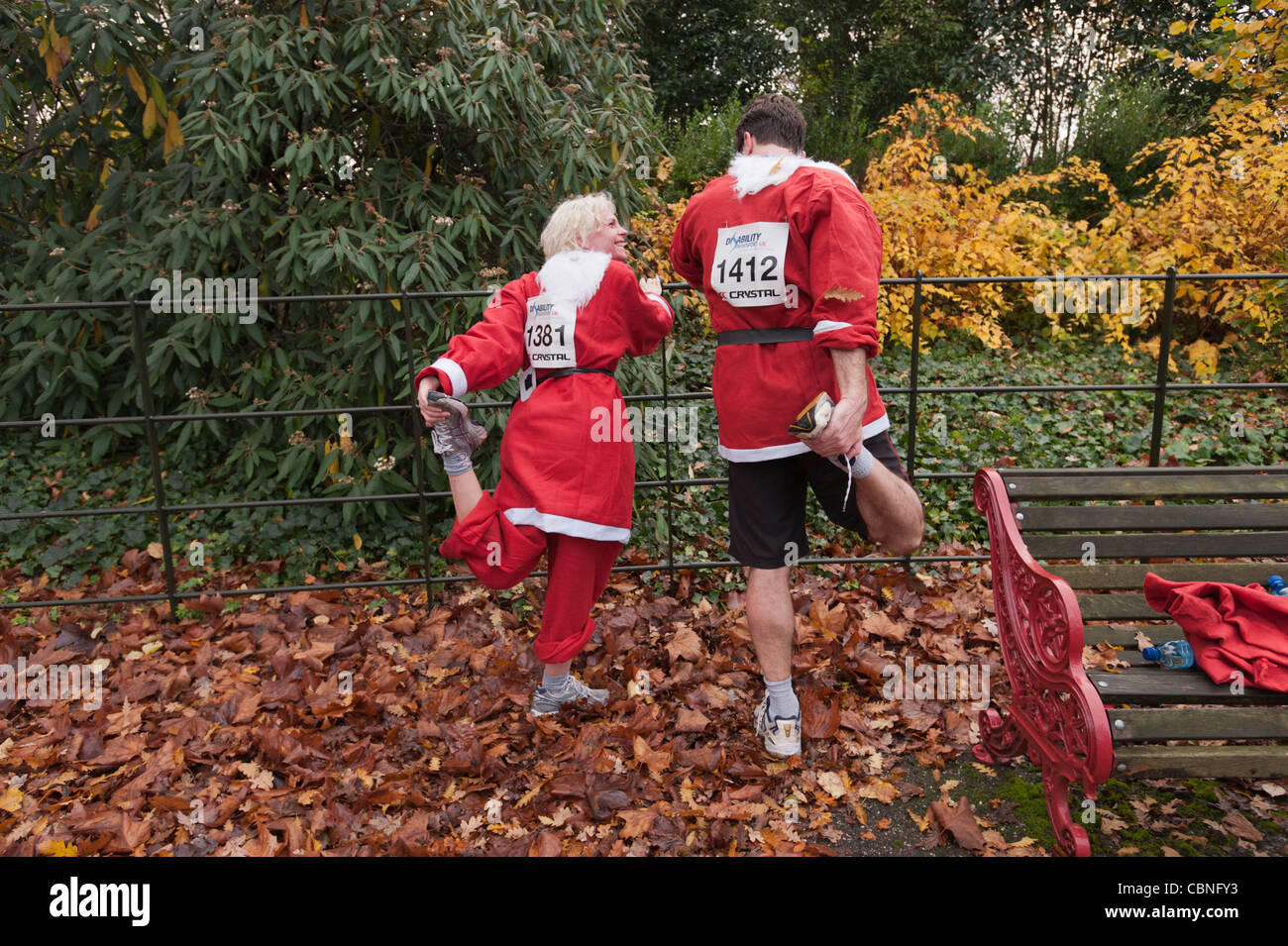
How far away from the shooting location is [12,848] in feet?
9.00

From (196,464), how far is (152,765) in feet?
9.48

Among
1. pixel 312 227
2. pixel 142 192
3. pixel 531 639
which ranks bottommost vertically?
pixel 531 639

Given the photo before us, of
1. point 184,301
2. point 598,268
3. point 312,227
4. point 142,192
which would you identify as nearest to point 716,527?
point 598,268

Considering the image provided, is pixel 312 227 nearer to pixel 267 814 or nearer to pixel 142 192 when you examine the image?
pixel 142 192

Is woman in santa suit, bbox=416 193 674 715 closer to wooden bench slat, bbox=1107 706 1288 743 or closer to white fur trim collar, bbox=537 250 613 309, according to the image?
white fur trim collar, bbox=537 250 613 309

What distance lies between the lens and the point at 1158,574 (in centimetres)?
280

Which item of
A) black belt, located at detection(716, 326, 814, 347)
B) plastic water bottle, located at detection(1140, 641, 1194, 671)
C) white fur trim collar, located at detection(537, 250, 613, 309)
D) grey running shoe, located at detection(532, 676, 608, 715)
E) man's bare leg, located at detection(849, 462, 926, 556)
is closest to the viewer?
plastic water bottle, located at detection(1140, 641, 1194, 671)

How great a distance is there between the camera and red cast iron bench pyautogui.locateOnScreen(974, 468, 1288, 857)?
89.9 inches

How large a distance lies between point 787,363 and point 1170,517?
1.42 meters

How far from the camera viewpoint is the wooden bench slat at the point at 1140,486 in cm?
298

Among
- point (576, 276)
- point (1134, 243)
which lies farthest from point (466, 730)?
point (1134, 243)

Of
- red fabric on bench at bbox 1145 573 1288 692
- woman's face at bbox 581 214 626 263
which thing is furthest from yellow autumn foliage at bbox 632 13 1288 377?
red fabric on bench at bbox 1145 573 1288 692

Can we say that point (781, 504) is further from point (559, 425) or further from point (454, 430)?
point (454, 430)

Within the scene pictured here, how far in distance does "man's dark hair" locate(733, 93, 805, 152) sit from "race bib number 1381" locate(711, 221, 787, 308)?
313mm
